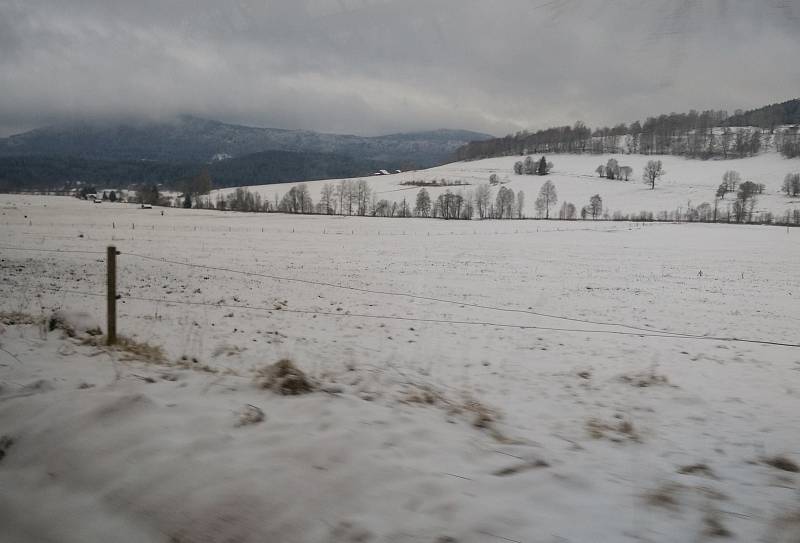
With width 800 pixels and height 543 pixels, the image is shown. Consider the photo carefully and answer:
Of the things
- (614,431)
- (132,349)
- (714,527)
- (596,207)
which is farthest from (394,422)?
(596,207)

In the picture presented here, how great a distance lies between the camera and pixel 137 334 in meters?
9.14

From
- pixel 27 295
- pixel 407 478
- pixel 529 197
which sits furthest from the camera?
pixel 529 197

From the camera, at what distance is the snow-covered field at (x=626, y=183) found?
95750 millimetres

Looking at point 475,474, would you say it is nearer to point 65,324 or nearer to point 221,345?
point 221,345

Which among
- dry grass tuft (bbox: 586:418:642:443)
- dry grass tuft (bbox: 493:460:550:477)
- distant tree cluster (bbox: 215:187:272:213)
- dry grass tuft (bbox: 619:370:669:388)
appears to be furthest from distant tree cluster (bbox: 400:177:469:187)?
dry grass tuft (bbox: 493:460:550:477)

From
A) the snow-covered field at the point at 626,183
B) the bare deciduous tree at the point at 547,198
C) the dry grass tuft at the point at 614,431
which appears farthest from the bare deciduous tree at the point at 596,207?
the dry grass tuft at the point at 614,431

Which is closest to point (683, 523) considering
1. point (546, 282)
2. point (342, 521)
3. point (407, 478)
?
point (407, 478)

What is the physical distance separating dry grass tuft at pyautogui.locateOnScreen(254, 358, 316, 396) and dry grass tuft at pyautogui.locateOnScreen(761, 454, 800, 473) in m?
4.84

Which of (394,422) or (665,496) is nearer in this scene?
(665,496)

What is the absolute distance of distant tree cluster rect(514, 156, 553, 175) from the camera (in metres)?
140

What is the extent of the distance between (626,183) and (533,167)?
32234 mm

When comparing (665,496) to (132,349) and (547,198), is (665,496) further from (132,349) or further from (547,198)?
(547,198)

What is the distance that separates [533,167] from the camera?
477 feet

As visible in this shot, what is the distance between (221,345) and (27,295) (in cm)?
775
